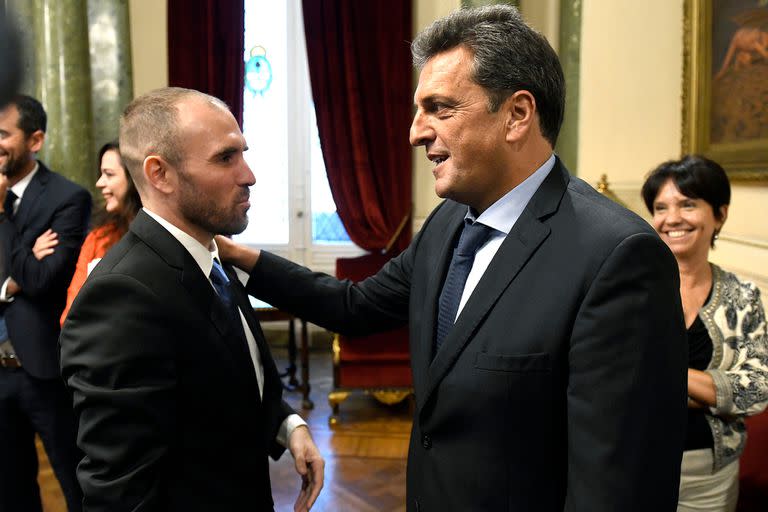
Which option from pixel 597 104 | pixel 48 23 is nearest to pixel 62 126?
pixel 48 23

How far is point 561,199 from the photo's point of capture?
4.11 ft

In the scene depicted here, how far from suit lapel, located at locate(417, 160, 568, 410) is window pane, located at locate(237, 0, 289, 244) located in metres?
4.95

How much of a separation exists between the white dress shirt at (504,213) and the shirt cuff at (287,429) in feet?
1.97

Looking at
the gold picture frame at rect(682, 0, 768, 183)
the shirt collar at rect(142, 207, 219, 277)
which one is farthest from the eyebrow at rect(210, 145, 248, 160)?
the gold picture frame at rect(682, 0, 768, 183)

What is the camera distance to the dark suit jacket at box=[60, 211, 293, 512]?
1.25m

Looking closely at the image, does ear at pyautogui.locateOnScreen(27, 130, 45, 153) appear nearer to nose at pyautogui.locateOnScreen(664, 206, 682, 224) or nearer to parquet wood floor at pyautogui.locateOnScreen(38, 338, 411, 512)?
parquet wood floor at pyautogui.locateOnScreen(38, 338, 411, 512)

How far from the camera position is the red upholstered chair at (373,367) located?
4445mm

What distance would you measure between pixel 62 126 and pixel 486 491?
13.7ft

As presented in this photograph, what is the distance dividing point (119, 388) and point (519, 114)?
0.92m

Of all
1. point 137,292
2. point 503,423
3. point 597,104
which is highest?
point 597,104

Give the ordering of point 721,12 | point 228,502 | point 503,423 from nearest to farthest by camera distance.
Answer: point 503,423
point 228,502
point 721,12

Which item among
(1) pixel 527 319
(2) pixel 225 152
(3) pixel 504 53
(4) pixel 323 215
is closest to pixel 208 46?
(4) pixel 323 215

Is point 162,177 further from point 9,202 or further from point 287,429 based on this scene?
point 9,202

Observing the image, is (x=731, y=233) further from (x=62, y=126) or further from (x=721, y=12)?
(x=62, y=126)
